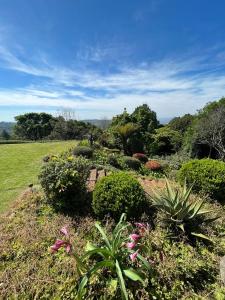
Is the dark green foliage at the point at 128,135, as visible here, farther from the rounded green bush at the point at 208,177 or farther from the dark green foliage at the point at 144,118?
the rounded green bush at the point at 208,177

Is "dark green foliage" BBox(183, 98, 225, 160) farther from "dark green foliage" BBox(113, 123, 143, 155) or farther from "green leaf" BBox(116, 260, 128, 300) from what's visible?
"green leaf" BBox(116, 260, 128, 300)

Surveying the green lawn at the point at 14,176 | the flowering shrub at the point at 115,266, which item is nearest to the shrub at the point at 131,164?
the green lawn at the point at 14,176

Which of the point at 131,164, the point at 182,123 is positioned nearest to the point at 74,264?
the point at 131,164

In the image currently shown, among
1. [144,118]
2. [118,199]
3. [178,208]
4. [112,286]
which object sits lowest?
[112,286]

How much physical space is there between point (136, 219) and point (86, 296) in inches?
Answer: 75.3

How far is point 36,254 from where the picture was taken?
371cm

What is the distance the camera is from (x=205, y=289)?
3.20m

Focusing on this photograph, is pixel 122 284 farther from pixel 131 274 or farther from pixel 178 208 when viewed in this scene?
pixel 178 208

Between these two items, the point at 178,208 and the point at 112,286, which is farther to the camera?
the point at 178,208

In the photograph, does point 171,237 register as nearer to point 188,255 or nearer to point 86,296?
point 188,255

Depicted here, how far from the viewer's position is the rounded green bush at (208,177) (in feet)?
20.4

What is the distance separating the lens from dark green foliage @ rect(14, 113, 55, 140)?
131ft

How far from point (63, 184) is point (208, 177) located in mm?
4005

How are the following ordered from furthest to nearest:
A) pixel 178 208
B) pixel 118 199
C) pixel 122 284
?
pixel 118 199, pixel 178 208, pixel 122 284
